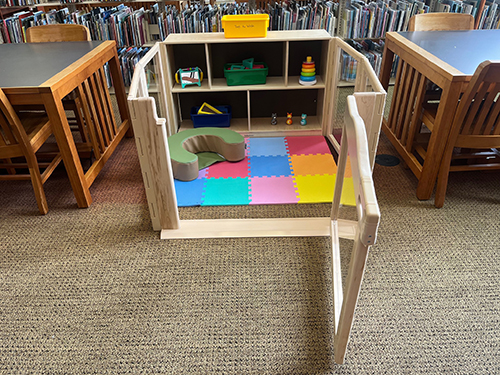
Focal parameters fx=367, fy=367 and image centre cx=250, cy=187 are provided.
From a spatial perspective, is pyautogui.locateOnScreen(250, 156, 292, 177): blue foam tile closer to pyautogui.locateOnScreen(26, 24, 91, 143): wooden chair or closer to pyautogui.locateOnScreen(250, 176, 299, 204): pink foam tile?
pyautogui.locateOnScreen(250, 176, 299, 204): pink foam tile

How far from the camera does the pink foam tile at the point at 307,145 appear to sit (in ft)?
8.40

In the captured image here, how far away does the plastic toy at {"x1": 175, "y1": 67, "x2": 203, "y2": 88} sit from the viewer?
2.61m

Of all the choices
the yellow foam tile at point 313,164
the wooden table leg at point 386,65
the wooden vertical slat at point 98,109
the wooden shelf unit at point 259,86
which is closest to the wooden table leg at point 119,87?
the wooden vertical slat at point 98,109

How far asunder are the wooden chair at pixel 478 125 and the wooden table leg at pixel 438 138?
0.08 ft

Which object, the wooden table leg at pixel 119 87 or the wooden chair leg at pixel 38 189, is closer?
Result: the wooden chair leg at pixel 38 189

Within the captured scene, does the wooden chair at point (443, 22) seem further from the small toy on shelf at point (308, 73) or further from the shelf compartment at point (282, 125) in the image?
the shelf compartment at point (282, 125)

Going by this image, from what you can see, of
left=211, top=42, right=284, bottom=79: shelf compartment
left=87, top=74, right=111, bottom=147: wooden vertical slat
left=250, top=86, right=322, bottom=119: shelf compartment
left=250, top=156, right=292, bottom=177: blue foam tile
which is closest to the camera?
left=87, top=74, right=111, bottom=147: wooden vertical slat

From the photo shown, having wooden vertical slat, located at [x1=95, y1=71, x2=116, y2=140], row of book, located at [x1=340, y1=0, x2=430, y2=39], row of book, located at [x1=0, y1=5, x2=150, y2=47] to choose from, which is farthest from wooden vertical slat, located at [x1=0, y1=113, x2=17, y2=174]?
row of book, located at [x1=340, y1=0, x2=430, y2=39]

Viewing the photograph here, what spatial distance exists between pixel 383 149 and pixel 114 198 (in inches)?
72.8

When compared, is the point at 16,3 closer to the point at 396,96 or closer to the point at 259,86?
the point at 259,86

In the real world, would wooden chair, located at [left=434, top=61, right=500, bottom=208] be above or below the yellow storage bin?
below

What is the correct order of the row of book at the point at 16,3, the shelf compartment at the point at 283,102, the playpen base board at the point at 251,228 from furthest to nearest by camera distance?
the row of book at the point at 16,3
the shelf compartment at the point at 283,102
the playpen base board at the point at 251,228

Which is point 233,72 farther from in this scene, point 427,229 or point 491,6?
point 491,6

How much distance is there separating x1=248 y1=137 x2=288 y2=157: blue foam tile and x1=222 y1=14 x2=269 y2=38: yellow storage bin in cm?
72
